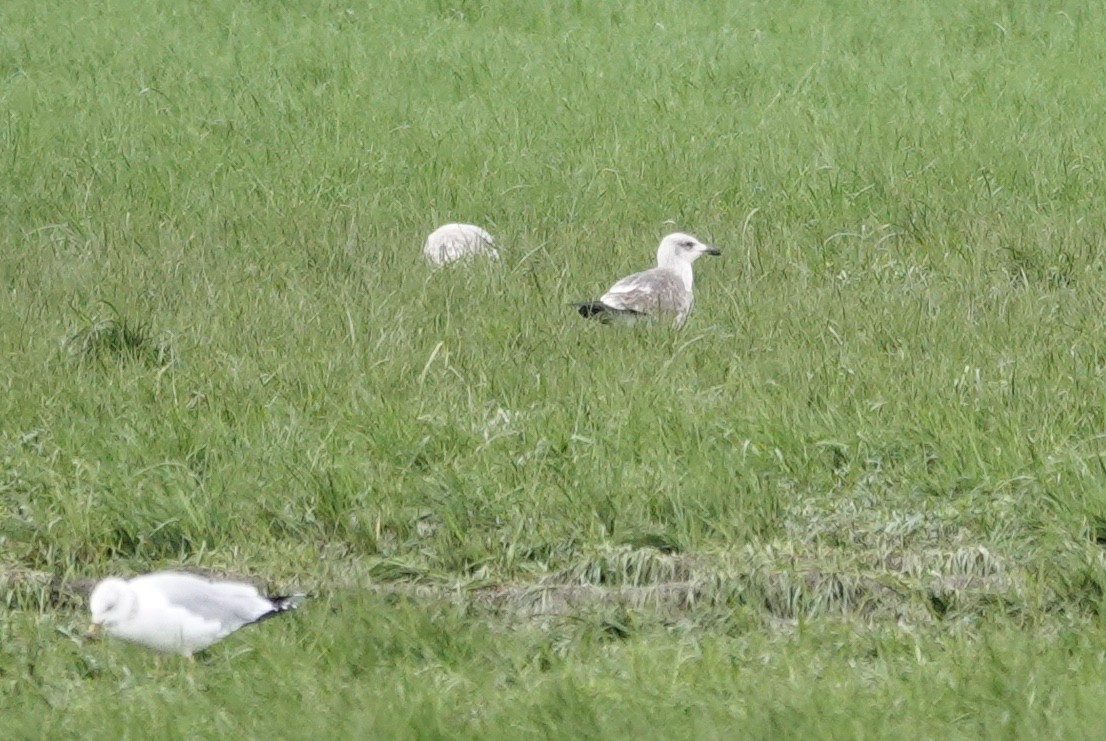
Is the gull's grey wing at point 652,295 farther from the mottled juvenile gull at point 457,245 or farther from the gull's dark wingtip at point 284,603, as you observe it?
the gull's dark wingtip at point 284,603

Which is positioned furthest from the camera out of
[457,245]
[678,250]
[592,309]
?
[457,245]

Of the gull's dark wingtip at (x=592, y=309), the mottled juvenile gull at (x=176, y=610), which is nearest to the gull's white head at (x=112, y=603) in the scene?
the mottled juvenile gull at (x=176, y=610)

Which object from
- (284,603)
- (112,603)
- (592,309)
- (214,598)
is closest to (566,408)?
(592,309)

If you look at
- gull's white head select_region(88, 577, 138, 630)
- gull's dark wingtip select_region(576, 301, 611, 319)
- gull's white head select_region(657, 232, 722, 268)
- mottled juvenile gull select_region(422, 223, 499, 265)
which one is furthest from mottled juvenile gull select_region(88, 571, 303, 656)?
mottled juvenile gull select_region(422, 223, 499, 265)

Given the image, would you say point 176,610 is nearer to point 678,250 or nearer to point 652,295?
point 652,295

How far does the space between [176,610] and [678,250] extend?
3702mm

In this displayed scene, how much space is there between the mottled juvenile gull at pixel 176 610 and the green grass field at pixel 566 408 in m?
0.08

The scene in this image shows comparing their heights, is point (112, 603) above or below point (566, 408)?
above

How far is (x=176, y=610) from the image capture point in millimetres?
4090

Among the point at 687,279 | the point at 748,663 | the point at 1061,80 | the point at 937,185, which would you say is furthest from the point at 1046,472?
the point at 1061,80

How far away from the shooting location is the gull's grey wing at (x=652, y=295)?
6699 millimetres

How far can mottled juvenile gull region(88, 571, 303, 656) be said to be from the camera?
13.4 ft

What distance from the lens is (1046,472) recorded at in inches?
192

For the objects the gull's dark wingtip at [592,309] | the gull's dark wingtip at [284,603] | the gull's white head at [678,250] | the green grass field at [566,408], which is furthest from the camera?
the gull's white head at [678,250]
